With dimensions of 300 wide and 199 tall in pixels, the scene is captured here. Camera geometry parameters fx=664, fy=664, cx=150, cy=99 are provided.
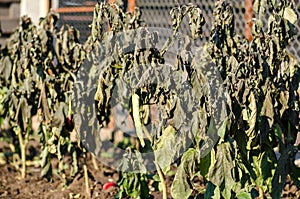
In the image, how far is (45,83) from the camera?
177 inches

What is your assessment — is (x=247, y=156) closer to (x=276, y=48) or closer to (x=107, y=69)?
(x=276, y=48)

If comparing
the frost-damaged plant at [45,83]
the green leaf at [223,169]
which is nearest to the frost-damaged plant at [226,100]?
the green leaf at [223,169]

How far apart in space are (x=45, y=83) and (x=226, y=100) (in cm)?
169

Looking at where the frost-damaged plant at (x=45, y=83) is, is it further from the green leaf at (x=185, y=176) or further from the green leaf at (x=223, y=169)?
the green leaf at (x=223, y=169)

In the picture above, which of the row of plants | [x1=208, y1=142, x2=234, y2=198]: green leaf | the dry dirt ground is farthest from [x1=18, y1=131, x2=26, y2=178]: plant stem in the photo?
[x1=208, y1=142, x2=234, y2=198]: green leaf

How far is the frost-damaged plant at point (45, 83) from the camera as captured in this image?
175 inches

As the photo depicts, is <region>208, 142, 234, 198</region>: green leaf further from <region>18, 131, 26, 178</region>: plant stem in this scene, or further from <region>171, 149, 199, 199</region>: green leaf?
<region>18, 131, 26, 178</region>: plant stem

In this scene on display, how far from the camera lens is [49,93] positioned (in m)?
4.51

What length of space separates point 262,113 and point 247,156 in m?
0.25

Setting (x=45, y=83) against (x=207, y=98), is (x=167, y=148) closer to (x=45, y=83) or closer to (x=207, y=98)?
(x=207, y=98)

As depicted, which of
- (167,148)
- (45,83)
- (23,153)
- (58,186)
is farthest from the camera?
(23,153)

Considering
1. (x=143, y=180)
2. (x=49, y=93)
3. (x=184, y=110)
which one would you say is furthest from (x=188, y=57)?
(x=49, y=93)

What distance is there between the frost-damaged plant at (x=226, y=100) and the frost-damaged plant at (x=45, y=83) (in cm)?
65

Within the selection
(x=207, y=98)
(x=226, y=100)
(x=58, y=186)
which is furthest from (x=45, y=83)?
(x=226, y=100)
